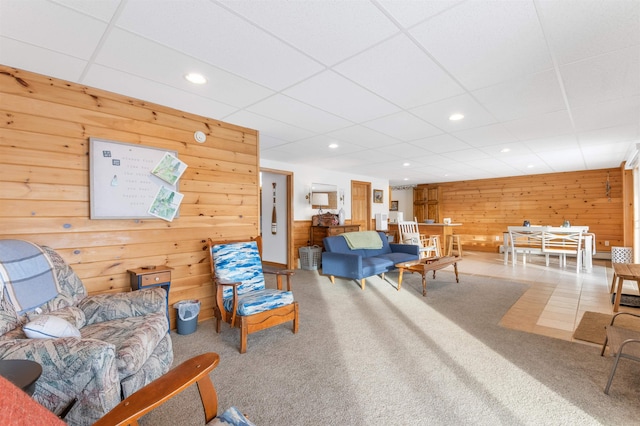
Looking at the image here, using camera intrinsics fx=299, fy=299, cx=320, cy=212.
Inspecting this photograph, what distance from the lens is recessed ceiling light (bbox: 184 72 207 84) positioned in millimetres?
2298

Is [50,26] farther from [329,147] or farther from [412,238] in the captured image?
[412,238]

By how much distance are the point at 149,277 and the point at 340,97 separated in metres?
2.33

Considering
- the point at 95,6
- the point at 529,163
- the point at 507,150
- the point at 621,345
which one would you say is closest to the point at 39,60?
the point at 95,6

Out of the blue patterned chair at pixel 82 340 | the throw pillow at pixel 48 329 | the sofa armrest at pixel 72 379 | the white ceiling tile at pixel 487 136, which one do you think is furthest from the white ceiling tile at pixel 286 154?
the sofa armrest at pixel 72 379

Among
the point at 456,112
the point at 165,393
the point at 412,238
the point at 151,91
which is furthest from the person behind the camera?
the point at 412,238

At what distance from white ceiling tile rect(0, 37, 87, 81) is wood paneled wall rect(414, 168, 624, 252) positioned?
9.63m

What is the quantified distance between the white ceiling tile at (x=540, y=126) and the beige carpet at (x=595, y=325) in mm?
2173

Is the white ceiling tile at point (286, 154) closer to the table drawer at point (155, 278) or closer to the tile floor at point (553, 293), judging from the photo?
the table drawer at point (155, 278)

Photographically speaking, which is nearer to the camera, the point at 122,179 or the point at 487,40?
the point at 487,40

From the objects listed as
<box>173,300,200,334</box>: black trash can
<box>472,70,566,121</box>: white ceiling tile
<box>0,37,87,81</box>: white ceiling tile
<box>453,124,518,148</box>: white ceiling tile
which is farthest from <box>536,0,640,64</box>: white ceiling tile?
<box>173,300,200,334</box>: black trash can

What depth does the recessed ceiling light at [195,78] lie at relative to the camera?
230 cm

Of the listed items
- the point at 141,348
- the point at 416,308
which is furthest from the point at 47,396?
the point at 416,308

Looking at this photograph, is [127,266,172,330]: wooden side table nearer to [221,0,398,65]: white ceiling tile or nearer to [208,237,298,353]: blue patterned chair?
[208,237,298,353]: blue patterned chair

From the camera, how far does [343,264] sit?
4.66 meters
